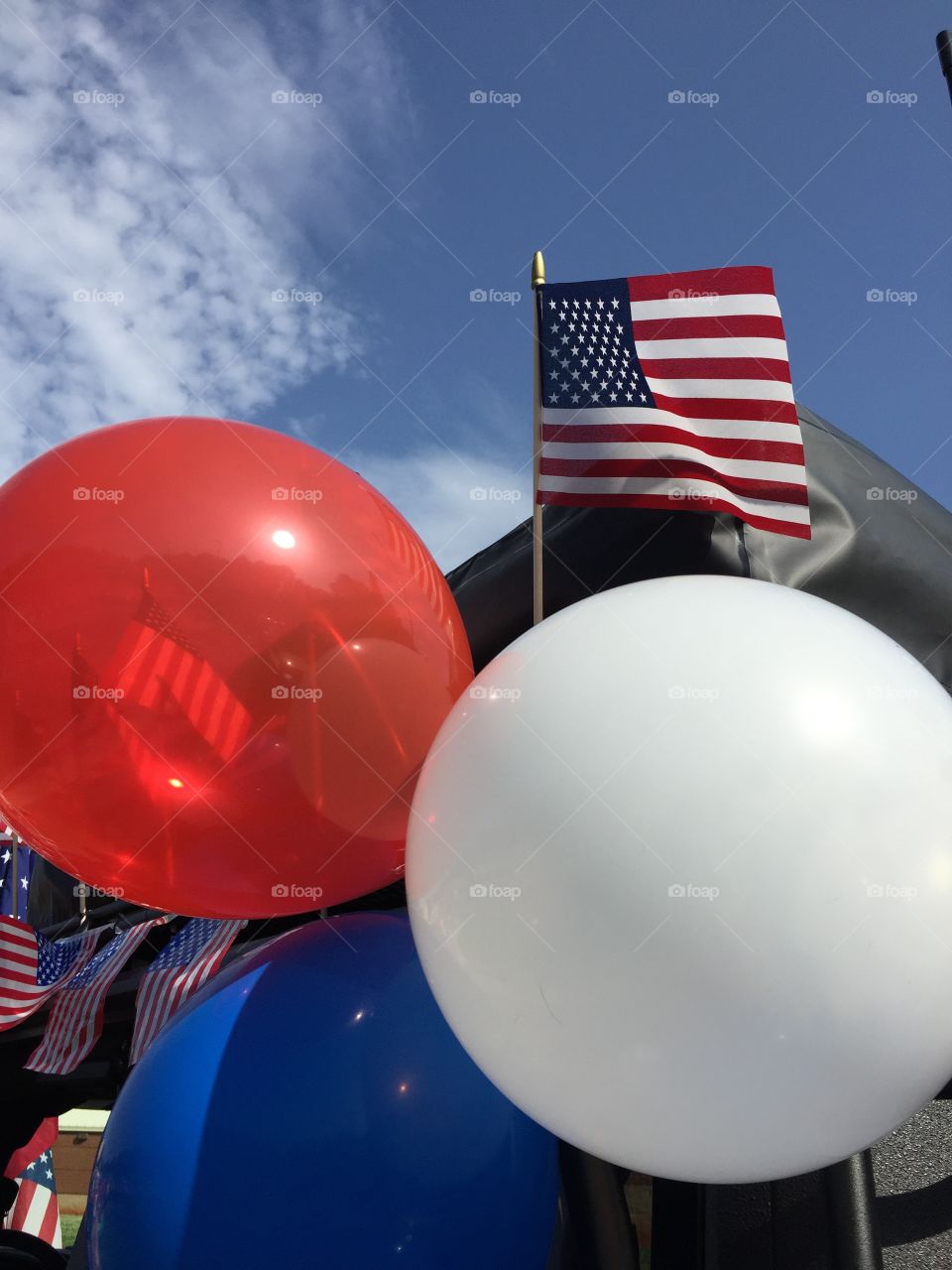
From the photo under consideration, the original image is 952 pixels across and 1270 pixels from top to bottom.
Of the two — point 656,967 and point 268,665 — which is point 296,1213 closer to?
point 656,967

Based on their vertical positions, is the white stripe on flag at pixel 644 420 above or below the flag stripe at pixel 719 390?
below

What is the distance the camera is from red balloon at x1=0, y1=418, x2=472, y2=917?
5.21 feet

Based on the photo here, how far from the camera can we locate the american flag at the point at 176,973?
273 centimetres

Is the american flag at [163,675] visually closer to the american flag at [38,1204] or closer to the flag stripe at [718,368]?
the flag stripe at [718,368]

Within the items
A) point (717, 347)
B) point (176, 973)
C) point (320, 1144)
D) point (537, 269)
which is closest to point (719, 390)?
point (717, 347)

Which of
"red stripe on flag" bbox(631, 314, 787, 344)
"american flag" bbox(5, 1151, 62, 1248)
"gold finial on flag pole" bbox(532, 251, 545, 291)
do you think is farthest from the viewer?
"american flag" bbox(5, 1151, 62, 1248)

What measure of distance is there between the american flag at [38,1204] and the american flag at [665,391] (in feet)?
15.4

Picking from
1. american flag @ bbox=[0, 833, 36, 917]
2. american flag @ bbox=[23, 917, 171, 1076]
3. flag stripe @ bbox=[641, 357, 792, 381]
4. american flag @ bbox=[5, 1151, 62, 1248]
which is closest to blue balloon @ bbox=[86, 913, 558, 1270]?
american flag @ bbox=[23, 917, 171, 1076]

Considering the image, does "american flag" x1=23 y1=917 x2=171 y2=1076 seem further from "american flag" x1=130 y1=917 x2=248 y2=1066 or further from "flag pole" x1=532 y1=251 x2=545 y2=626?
"flag pole" x1=532 y1=251 x2=545 y2=626

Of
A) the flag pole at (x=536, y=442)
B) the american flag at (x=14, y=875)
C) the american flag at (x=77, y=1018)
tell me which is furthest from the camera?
the american flag at (x=14, y=875)

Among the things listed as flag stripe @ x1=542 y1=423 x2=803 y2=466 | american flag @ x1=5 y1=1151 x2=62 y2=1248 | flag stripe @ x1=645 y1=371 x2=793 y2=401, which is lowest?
american flag @ x1=5 y1=1151 x2=62 y2=1248

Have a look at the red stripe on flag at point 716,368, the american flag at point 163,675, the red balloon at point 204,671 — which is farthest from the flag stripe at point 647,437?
the american flag at point 163,675

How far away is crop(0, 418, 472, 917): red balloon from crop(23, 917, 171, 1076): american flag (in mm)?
1805

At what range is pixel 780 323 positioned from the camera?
282cm
